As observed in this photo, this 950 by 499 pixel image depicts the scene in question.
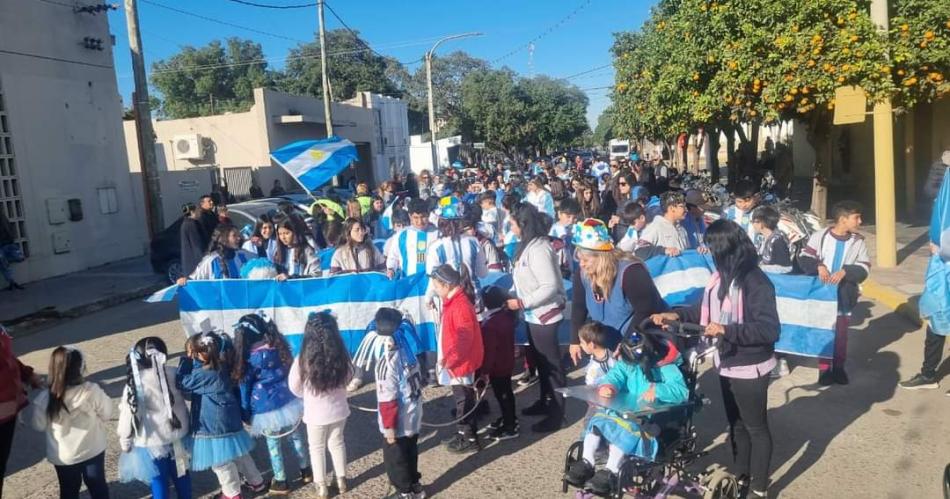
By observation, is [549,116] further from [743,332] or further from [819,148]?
[743,332]

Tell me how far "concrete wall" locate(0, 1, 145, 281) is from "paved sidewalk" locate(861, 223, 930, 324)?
602 inches

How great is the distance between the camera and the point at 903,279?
1019cm

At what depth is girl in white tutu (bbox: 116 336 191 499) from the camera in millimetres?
4406

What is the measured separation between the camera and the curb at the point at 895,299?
8.56 m

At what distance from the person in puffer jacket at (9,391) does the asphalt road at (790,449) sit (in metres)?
0.74

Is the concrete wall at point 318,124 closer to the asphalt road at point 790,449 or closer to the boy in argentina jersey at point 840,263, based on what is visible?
the asphalt road at point 790,449

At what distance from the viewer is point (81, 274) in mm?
16156

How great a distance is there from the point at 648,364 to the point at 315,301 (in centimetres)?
409

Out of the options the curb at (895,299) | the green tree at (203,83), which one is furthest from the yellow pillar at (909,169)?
the green tree at (203,83)

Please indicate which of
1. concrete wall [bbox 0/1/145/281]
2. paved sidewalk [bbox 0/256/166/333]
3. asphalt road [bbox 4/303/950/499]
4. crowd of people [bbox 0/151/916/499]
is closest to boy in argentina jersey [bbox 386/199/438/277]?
crowd of people [bbox 0/151/916/499]

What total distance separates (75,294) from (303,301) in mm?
8493

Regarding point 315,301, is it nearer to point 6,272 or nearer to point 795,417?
point 795,417

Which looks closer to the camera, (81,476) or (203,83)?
(81,476)

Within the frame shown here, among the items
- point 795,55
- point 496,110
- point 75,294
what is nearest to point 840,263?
point 795,55
